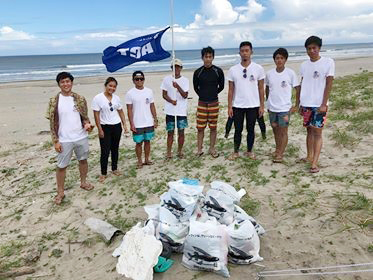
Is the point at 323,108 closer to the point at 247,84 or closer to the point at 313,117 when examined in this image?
the point at 313,117

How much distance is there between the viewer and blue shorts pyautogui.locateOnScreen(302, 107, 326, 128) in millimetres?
4941

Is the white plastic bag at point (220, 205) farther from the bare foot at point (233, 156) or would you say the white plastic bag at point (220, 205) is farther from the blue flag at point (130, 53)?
the blue flag at point (130, 53)

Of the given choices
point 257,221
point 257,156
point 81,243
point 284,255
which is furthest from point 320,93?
point 81,243

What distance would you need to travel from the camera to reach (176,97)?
5.92 m

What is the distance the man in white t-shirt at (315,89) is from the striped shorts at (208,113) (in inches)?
55.8

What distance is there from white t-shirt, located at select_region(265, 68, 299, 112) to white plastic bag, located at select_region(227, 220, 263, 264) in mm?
2620

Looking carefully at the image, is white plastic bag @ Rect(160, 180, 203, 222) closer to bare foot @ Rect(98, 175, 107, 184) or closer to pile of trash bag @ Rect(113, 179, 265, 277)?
pile of trash bag @ Rect(113, 179, 265, 277)

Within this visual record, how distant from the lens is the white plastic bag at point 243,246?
3279 millimetres

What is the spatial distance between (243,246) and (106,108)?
10.2ft

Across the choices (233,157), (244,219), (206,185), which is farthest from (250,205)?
(233,157)

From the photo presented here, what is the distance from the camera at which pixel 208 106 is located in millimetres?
5836

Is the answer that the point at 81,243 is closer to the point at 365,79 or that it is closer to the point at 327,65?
the point at 327,65

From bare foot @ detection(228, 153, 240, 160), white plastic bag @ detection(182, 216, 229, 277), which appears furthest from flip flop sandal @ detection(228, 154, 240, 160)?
white plastic bag @ detection(182, 216, 229, 277)

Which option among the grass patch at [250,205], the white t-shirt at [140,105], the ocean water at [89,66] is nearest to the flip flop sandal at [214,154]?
the white t-shirt at [140,105]
